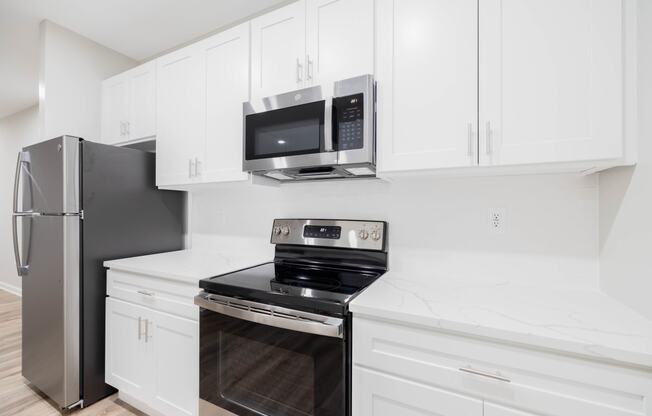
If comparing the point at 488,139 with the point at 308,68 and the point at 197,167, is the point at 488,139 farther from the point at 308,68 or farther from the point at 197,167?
the point at 197,167

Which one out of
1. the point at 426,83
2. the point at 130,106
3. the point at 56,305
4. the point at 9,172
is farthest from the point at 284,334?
the point at 9,172

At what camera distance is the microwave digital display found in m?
1.65

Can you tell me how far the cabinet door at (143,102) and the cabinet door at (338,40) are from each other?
1.31 m

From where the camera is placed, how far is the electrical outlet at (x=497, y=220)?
4.44 feet

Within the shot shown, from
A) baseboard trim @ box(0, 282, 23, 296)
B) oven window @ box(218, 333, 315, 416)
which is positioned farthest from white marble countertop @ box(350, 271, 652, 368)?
baseboard trim @ box(0, 282, 23, 296)

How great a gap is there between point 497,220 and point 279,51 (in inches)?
55.9

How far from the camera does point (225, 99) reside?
173 cm

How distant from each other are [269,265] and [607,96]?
1676 mm

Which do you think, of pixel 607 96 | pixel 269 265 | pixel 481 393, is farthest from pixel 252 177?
pixel 607 96

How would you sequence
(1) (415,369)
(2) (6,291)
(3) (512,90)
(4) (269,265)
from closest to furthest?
(1) (415,369) < (3) (512,90) < (4) (269,265) < (2) (6,291)

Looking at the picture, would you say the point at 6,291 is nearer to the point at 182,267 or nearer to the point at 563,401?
the point at 182,267

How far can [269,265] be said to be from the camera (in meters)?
1.75

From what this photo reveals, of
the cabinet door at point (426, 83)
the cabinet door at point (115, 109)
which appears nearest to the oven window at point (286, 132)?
the cabinet door at point (426, 83)

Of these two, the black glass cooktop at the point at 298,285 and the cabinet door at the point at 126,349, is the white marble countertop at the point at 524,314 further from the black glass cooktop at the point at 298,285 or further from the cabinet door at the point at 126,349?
the cabinet door at the point at 126,349
